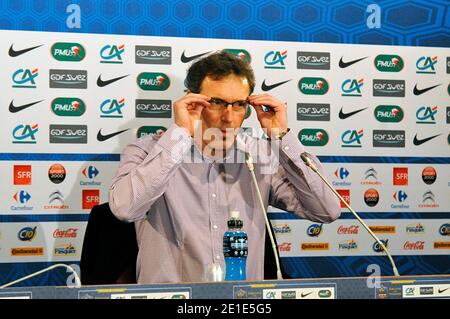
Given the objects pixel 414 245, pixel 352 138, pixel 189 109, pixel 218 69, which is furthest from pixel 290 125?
pixel 189 109

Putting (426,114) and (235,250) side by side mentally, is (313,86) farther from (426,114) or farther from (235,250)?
(235,250)

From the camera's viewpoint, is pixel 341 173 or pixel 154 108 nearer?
pixel 154 108

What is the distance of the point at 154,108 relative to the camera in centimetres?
368

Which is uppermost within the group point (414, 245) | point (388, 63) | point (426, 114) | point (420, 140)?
point (388, 63)

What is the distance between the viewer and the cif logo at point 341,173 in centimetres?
389

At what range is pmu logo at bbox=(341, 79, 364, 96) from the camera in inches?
154

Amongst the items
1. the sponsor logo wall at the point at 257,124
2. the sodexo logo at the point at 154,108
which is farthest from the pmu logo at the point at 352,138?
the sodexo logo at the point at 154,108

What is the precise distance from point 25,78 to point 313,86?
1.68m

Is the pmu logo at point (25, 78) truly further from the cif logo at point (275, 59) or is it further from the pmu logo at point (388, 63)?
the pmu logo at point (388, 63)

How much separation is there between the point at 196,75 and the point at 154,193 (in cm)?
64

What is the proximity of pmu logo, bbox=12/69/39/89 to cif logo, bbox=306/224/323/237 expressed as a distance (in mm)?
1809
